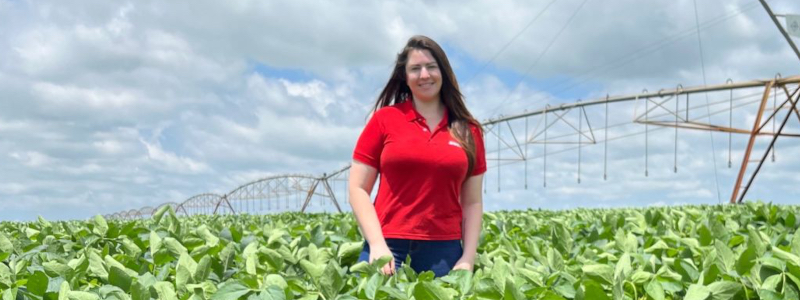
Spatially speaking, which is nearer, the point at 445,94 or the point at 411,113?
the point at 411,113

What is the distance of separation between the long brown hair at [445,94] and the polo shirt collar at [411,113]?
0.04 meters

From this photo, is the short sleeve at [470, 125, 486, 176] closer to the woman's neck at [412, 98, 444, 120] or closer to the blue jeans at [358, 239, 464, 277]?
the woman's neck at [412, 98, 444, 120]

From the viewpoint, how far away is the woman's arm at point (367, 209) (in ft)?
12.7

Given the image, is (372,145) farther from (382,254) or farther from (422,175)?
(382,254)

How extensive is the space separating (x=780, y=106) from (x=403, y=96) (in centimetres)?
1888

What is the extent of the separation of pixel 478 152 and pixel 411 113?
0.47 meters

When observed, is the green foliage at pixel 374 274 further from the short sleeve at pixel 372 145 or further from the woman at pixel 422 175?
the short sleeve at pixel 372 145

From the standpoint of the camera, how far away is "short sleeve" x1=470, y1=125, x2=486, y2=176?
434cm

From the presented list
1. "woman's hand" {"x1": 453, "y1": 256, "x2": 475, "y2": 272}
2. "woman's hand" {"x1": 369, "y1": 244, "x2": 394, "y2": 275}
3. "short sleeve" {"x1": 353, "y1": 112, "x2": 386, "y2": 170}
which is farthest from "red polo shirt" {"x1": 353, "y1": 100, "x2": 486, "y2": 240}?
"woman's hand" {"x1": 369, "y1": 244, "x2": 394, "y2": 275}

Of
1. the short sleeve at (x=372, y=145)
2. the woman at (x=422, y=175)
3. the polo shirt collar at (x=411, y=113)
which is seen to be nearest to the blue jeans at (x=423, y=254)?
the woman at (x=422, y=175)

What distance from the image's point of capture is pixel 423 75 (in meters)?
4.25

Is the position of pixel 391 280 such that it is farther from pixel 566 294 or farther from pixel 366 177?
pixel 366 177

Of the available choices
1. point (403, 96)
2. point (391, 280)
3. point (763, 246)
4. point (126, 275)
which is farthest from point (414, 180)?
point (763, 246)

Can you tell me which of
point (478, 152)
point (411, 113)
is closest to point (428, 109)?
point (411, 113)
